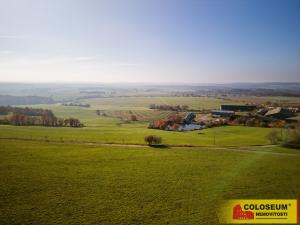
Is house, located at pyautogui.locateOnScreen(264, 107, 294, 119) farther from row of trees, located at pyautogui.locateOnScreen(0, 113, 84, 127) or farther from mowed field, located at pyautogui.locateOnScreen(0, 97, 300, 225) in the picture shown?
row of trees, located at pyautogui.locateOnScreen(0, 113, 84, 127)

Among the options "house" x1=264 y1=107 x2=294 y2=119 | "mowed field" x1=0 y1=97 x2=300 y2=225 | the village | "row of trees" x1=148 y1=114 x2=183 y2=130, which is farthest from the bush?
"house" x1=264 y1=107 x2=294 y2=119

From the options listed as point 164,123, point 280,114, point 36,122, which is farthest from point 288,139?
point 36,122

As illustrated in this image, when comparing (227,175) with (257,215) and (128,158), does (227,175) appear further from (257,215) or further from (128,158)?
(128,158)

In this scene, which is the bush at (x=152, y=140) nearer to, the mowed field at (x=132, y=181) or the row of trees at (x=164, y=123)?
the mowed field at (x=132, y=181)

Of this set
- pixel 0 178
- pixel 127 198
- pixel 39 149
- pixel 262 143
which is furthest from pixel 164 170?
pixel 262 143

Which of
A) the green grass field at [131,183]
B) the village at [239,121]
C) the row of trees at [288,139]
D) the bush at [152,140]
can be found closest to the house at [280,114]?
the village at [239,121]

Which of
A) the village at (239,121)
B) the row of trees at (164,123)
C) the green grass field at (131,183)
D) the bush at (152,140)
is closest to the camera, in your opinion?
the green grass field at (131,183)
